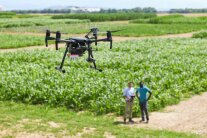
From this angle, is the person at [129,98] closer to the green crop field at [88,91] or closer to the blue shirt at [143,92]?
the blue shirt at [143,92]

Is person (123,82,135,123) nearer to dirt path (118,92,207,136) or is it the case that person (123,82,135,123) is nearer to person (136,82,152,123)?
person (136,82,152,123)

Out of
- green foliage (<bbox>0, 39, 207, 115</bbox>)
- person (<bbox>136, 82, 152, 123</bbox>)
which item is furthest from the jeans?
green foliage (<bbox>0, 39, 207, 115</bbox>)

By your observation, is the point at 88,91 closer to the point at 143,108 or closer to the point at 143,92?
the point at 143,108

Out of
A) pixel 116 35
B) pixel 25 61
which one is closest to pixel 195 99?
pixel 25 61

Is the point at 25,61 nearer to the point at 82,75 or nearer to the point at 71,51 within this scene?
the point at 82,75

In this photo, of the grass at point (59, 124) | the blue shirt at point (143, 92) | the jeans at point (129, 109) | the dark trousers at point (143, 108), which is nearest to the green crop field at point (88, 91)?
the grass at point (59, 124)

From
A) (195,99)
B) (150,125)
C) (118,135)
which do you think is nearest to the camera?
(118,135)
